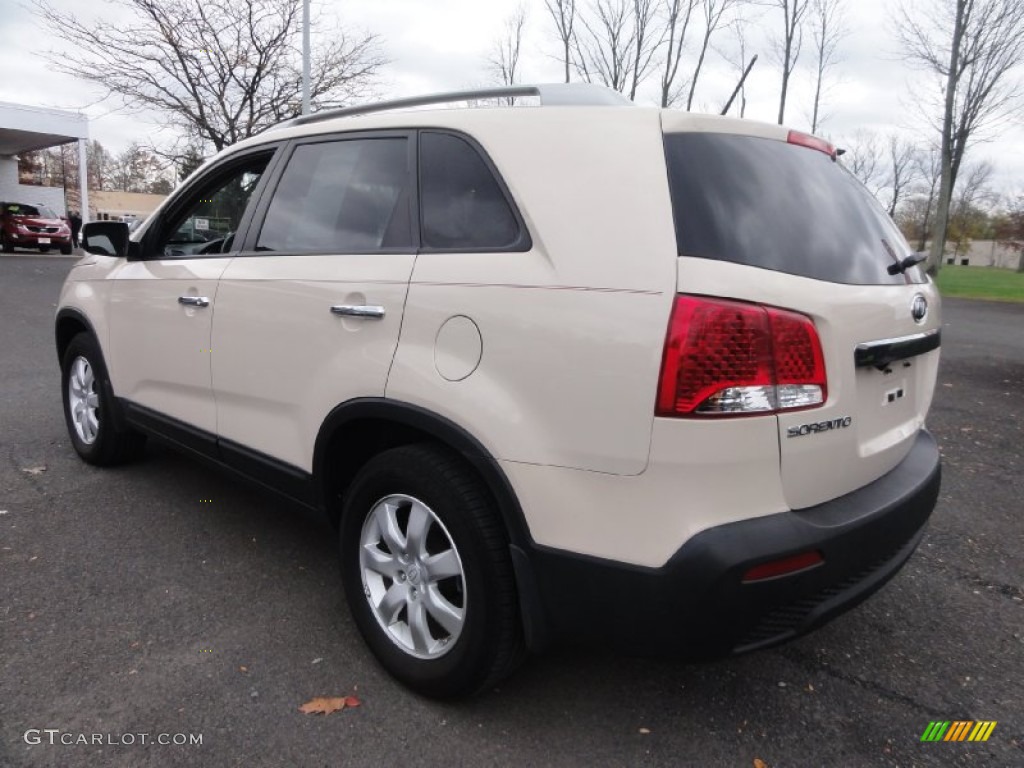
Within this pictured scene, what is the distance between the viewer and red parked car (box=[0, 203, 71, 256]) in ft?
81.5

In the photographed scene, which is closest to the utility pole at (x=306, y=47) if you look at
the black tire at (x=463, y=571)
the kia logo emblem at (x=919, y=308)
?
the black tire at (x=463, y=571)

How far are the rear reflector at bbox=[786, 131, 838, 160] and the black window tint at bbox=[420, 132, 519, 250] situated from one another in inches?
35.5

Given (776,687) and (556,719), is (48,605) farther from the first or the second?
(776,687)

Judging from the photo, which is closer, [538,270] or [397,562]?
[538,270]

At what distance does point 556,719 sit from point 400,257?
1510 millimetres

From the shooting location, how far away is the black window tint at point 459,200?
6.94 ft

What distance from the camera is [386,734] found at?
2.12 meters

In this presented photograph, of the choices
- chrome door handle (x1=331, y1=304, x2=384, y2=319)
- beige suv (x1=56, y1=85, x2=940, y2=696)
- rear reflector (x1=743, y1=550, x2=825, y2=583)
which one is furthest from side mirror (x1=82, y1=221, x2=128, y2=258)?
rear reflector (x1=743, y1=550, x2=825, y2=583)

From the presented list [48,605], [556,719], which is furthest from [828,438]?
[48,605]

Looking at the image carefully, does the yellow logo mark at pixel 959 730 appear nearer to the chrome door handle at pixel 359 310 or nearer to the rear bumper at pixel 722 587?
the rear bumper at pixel 722 587

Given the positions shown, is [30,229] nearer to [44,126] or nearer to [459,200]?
[44,126]

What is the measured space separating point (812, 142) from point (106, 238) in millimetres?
3443

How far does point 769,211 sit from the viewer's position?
1935 mm

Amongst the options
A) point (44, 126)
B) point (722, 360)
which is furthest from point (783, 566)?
point (44, 126)
